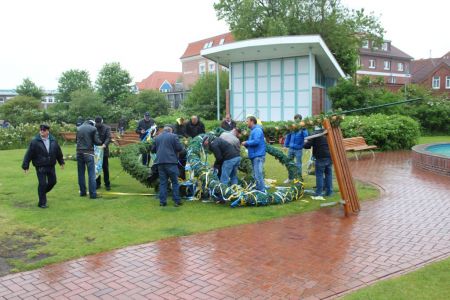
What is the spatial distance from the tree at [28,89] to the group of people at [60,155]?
55.5m

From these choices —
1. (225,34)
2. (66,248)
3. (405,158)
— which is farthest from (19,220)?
(225,34)

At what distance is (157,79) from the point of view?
89.9 metres

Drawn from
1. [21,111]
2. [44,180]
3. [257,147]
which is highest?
[21,111]

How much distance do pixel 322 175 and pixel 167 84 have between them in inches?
2930

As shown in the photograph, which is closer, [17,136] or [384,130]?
[384,130]

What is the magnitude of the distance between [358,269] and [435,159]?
349 inches

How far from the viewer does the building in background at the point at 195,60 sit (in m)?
71.4

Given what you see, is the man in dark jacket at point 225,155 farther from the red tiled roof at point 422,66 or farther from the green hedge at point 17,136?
the red tiled roof at point 422,66

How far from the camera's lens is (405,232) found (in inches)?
270

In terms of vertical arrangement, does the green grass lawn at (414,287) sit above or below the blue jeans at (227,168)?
below

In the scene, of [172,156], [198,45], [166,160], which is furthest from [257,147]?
[198,45]

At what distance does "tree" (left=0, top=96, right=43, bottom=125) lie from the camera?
36.8m

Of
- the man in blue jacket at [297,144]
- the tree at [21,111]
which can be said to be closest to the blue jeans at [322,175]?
the man in blue jacket at [297,144]

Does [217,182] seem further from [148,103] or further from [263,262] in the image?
[148,103]
